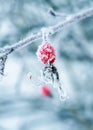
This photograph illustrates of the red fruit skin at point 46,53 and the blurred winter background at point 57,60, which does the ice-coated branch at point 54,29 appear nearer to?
the red fruit skin at point 46,53

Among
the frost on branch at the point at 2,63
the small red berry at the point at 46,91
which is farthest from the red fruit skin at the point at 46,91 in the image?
the frost on branch at the point at 2,63

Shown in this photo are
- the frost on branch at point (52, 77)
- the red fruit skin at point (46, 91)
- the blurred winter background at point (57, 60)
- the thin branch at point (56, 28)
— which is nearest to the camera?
the thin branch at point (56, 28)

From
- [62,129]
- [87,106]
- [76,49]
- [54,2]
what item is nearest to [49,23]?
[54,2]

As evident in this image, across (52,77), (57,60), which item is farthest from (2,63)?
(57,60)

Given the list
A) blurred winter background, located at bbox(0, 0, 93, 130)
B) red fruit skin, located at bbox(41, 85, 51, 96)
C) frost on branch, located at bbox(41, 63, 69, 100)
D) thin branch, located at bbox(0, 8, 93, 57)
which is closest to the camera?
thin branch, located at bbox(0, 8, 93, 57)

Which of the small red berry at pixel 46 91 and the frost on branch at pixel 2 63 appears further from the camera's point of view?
the small red berry at pixel 46 91

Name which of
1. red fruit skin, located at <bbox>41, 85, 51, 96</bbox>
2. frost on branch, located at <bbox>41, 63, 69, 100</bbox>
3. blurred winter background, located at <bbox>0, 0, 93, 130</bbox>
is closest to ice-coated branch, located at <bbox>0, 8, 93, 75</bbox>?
frost on branch, located at <bbox>41, 63, 69, 100</bbox>

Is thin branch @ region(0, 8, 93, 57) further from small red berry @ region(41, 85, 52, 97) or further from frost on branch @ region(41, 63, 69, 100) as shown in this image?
small red berry @ region(41, 85, 52, 97)
